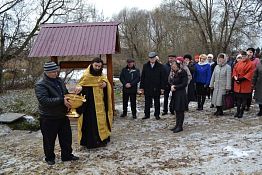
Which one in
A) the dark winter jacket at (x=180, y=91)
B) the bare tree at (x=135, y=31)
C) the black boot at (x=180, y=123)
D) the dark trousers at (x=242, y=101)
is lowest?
the black boot at (x=180, y=123)

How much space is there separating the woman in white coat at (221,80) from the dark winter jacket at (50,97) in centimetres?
440

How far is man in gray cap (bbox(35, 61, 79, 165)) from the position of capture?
17.6 ft

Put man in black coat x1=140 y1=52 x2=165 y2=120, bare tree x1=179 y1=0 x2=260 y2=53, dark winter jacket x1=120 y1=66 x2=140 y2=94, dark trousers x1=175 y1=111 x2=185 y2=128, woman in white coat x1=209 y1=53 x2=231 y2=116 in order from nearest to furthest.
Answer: dark trousers x1=175 y1=111 x2=185 y2=128
woman in white coat x1=209 y1=53 x2=231 y2=116
man in black coat x1=140 y1=52 x2=165 y2=120
dark winter jacket x1=120 y1=66 x2=140 y2=94
bare tree x1=179 y1=0 x2=260 y2=53

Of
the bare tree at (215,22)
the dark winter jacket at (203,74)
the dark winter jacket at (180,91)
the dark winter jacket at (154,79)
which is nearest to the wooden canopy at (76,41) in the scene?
the dark winter jacket at (154,79)

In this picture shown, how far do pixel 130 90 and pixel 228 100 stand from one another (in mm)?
2416

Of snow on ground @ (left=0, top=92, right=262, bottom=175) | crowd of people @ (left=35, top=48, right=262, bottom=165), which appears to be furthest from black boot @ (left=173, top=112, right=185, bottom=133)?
snow on ground @ (left=0, top=92, right=262, bottom=175)

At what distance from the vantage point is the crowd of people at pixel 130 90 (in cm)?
551

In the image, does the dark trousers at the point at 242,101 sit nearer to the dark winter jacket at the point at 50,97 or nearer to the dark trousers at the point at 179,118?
the dark trousers at the point at 179,118

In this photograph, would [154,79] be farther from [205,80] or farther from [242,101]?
[242,101]

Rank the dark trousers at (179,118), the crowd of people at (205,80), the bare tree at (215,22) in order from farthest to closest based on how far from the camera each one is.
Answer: the bare tree at (215,22) → the crowd of people at (205,80) → the dark trousers at (179,118)

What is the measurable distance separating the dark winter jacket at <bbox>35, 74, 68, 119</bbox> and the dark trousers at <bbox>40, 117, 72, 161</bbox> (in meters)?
0.12

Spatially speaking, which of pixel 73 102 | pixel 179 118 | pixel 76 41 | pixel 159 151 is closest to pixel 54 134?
pixel 73 102

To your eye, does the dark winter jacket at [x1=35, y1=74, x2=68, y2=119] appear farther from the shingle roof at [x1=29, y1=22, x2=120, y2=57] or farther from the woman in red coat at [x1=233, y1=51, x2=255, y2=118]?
the woman in red coat at [x1=233, y1=51, x2=255, y2=118]

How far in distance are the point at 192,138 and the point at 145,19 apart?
35107 millimetres
